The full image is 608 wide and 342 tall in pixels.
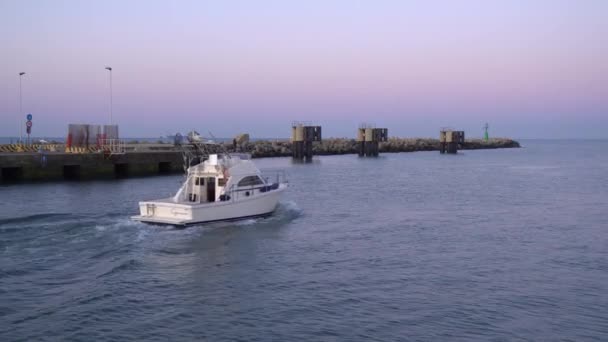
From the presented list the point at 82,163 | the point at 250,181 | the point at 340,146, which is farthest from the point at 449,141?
the point at 250,181

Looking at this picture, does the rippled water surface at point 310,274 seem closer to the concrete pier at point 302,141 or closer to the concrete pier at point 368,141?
the concrete pier at point 302,141

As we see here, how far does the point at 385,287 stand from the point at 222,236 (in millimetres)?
8414

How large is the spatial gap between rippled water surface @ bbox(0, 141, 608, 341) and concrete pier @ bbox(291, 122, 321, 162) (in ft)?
152

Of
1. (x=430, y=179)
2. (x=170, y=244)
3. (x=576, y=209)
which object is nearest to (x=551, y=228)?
(x=576, y=209)

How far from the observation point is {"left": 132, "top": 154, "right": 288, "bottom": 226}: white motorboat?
77.4ft

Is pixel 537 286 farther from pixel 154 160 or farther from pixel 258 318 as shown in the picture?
pixel 154 160

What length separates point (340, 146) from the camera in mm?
98250

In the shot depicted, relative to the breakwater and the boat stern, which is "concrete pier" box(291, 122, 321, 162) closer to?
the breakwater

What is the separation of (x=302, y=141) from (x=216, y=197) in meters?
53.4

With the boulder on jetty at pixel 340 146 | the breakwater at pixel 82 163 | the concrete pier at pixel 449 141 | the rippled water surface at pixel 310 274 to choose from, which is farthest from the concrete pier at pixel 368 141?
the rippled water surface at pixel 310 274

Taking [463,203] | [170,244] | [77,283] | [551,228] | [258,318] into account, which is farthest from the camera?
[463,203]

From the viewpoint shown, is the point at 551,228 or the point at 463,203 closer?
the point at 551,228

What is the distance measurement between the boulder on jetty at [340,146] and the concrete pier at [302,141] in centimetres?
550

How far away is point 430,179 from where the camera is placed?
49469mm
